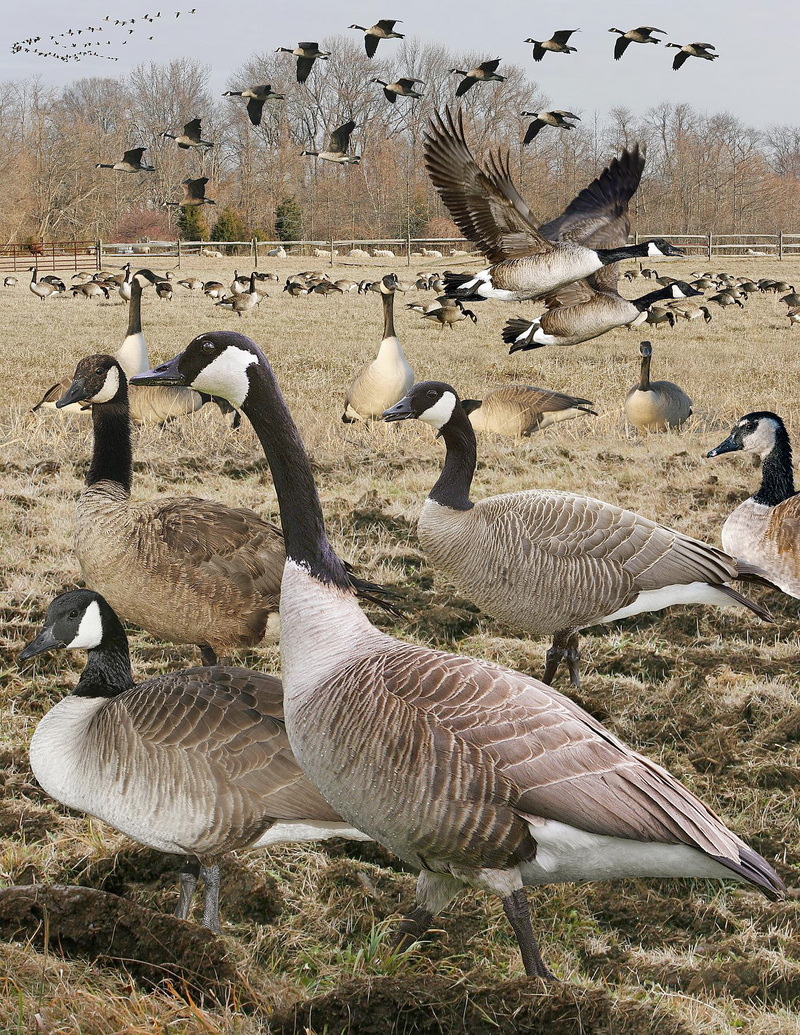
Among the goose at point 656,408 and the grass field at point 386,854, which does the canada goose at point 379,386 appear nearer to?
the grass field at point 386,854

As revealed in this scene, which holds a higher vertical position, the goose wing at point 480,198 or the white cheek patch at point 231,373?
the goose wing at point 480,198

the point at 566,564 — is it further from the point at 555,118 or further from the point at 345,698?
the point at 555,118

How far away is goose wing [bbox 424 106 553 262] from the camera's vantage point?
7418 millimetres

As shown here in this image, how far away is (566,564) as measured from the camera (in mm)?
4590

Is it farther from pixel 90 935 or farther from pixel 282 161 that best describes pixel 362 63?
pixel 90 935

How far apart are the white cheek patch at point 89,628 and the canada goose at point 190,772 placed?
24cm

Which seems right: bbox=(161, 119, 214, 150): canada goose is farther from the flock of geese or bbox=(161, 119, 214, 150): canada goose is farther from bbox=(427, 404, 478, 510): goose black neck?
bbox=(427, 404, 478, 510): goose black neck

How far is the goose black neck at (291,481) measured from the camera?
3.02 metres

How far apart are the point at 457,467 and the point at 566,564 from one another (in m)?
0.87

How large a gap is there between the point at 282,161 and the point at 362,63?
22.3 feet

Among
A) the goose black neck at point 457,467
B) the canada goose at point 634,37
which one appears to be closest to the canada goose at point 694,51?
the canada goose at point 634,37

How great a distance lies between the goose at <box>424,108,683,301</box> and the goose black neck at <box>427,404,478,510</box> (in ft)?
8.95

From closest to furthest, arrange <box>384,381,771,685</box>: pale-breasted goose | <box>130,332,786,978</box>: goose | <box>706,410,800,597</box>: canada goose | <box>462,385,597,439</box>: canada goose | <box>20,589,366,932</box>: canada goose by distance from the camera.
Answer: <box>130,332,786,978</box>: goose < <box>20,589,366,932</box>: canada goose < <box>384,381,771,685</box>: pale-breasted goose < <box>706,410,800,597</box>: canada goose < <box>462,385,597,439</box>: canada goose

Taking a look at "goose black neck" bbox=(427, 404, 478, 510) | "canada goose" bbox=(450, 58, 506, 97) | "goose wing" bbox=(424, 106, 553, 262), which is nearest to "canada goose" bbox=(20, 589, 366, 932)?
"goose black neck" bbox=(427, 404, 478, 510)
